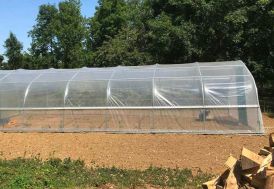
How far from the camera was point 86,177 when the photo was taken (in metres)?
8.97

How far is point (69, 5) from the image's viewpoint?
148 ft

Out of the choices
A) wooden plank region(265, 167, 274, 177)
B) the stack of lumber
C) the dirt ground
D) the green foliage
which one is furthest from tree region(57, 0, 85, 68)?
wooden plank region(265, 167, 274, 177)

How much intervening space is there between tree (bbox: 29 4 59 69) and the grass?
34.4 metres

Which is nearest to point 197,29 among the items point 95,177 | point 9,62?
point 95,177

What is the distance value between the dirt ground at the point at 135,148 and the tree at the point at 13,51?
1308 inches

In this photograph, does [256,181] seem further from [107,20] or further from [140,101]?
[107,20]

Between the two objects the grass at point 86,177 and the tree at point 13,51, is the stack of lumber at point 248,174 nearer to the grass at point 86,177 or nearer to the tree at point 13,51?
the grass at point 86,177

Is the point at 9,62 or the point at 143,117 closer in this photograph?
the point at 143,117

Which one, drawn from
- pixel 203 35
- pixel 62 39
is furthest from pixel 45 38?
pixel 203 35

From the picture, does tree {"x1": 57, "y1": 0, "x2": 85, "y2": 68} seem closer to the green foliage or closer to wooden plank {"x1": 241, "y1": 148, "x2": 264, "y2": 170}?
the green foliage

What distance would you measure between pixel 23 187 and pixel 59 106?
8449 mm

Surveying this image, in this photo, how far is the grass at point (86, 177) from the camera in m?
8.39

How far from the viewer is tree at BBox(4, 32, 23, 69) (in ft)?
155

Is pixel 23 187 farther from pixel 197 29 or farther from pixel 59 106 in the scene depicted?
pixel 197 29
